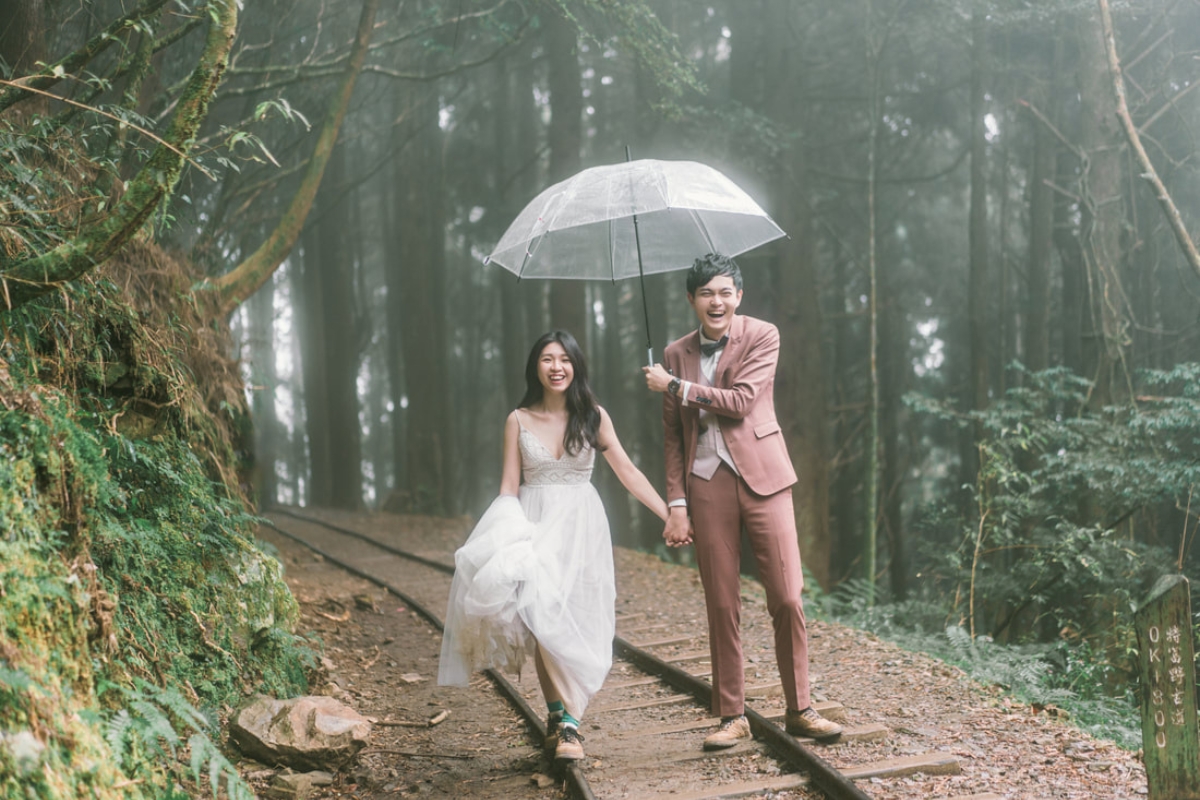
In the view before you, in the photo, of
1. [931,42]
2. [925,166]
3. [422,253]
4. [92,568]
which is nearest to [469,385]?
[422,253]

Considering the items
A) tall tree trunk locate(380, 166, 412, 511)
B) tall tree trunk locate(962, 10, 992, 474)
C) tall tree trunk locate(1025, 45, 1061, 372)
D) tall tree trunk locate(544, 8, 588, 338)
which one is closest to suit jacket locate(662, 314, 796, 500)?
tall tree trunk locate(544, 8, 588, 338)

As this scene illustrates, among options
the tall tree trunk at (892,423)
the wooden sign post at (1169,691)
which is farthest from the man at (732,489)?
the tall tree trunk at (892,423)

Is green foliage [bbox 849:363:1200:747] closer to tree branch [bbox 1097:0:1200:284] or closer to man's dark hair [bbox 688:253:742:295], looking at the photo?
tree branch [bbox 1097:0:1200:284]

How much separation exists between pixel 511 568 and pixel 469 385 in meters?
24.7

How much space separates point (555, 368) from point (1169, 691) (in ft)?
9.59

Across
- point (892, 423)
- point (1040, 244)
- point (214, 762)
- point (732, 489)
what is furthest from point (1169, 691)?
point (892, 423)

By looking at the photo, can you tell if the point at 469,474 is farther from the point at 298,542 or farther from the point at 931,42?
the point at 931,42

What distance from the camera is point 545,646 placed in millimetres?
4457

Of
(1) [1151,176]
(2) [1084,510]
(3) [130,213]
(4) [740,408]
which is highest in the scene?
(1) [1151,176]

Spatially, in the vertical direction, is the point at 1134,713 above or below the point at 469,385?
below

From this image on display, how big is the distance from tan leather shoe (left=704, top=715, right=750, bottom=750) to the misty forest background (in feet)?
10.3

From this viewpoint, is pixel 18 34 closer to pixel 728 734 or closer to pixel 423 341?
pixel 728 734

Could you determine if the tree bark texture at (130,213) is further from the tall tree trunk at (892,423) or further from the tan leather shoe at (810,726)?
the tall tree trunk at (892,423)

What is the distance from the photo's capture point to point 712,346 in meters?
4.82
